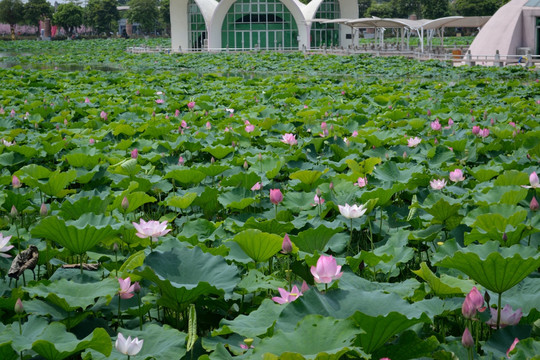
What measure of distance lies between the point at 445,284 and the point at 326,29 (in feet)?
104

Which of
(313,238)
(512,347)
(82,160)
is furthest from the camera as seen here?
(82,160)

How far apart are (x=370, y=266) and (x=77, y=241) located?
3.26 feet

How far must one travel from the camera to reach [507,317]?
1.53 meters

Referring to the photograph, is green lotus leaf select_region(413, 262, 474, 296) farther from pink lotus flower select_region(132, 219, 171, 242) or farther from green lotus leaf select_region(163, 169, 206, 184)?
green lotus leaf select_region(163, 169, 206, 184)

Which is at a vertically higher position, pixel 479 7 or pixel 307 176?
pixel 479 7

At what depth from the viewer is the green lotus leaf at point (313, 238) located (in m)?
2.12

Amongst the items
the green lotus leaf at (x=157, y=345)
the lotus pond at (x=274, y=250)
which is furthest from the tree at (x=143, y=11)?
the green lotus leaf at (x=157, y=345)

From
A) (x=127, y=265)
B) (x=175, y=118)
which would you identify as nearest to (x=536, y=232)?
(x=127, y=265)

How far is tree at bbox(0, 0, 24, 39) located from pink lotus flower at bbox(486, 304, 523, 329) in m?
71.2

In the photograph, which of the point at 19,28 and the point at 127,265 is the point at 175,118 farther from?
the point at 19,28

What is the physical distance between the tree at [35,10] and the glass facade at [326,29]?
45008 millimetres

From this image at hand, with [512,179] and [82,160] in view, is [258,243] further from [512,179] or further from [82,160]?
[82,160]

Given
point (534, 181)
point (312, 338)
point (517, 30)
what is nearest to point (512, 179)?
point (534, 181)

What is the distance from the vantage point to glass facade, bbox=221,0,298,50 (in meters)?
30.2
